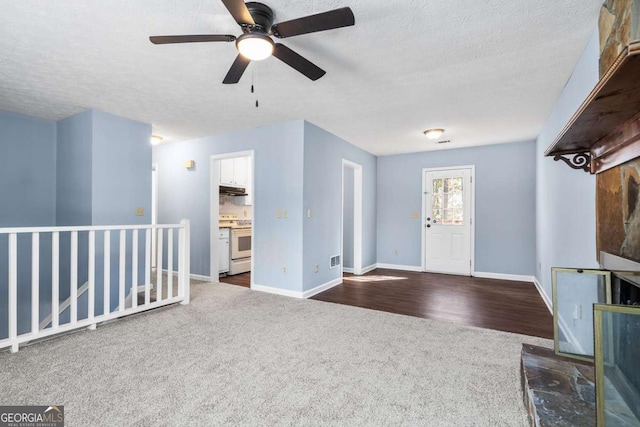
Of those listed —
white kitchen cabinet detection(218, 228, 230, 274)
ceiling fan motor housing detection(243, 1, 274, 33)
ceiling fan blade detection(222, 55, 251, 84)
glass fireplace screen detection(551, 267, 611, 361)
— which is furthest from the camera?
white kitchen cabinet detection(218, 228, 230, 274)

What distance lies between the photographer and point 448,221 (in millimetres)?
5789

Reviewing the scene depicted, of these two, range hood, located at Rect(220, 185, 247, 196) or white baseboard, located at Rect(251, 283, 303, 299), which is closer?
white baseboard, located at Rect(251, 283, 303, 299)

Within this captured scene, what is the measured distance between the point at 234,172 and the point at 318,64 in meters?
3.69

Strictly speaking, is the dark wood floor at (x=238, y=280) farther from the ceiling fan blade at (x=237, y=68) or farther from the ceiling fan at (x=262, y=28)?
the ceiling fan at (x=262, y=28)

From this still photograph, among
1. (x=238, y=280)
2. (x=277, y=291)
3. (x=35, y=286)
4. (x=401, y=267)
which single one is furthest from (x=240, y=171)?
(x=35, y=286)

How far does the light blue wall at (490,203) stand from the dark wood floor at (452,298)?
1.62ft

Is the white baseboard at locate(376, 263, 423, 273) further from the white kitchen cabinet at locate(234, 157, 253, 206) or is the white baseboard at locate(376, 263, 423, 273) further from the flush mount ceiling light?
the white kitchen cabinet at locate(234, 157, 253, 206)

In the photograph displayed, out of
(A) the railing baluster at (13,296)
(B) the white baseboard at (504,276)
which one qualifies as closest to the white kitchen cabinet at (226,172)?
(A) the railing baluster at (13,296)

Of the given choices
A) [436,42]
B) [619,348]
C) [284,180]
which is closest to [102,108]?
[284,180]

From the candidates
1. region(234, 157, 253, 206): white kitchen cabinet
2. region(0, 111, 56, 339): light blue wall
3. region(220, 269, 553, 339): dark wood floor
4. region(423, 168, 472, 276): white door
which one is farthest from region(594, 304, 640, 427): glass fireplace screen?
region(0, 111, 56, 339): light blue wall

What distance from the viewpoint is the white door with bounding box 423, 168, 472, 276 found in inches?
222

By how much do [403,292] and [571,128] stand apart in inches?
126

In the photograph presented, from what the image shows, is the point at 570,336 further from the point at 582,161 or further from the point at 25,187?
the point at 25,187

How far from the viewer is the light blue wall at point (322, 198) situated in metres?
4.22
